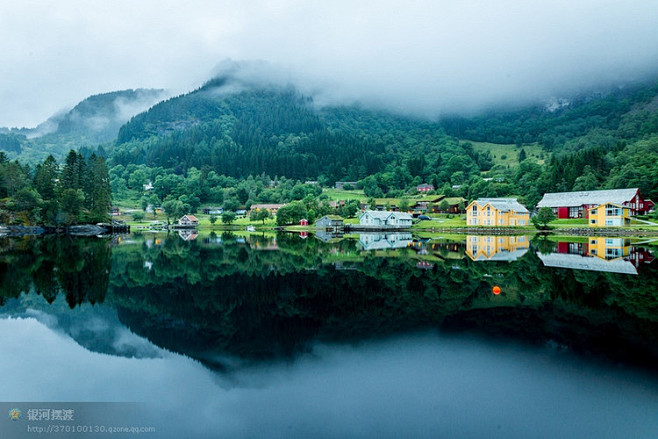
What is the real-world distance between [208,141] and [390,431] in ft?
601

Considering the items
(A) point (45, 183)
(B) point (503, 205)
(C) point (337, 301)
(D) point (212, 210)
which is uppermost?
(A) point (45, 183)

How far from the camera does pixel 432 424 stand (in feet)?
20.9

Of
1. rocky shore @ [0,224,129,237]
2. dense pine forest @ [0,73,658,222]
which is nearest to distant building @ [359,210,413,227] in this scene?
dense pine forest @ [0,73,658,222]

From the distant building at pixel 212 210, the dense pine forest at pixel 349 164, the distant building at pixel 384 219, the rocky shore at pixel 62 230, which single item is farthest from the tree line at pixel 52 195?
the distant building at pixel 384 219

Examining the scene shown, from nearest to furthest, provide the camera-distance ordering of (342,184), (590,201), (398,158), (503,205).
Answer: (590,201), (503,205), (342,184), (398,158)

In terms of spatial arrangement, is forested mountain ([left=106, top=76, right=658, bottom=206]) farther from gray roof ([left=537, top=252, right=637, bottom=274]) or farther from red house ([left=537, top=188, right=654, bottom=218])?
gray roof ([left=537, top=252, right=637, bottom=274])

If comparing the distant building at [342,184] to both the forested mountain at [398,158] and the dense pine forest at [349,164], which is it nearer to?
the dense pine forest at [349,164]

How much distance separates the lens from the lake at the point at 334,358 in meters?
6.50

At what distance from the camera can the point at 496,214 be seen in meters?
68.1

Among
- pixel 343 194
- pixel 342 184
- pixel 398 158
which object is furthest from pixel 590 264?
pixel 398 158

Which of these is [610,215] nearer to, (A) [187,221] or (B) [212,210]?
(A) [187,221]

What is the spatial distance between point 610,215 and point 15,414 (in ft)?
232

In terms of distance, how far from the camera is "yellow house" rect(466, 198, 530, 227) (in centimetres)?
6812

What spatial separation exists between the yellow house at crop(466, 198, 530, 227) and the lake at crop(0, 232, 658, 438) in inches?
2062
